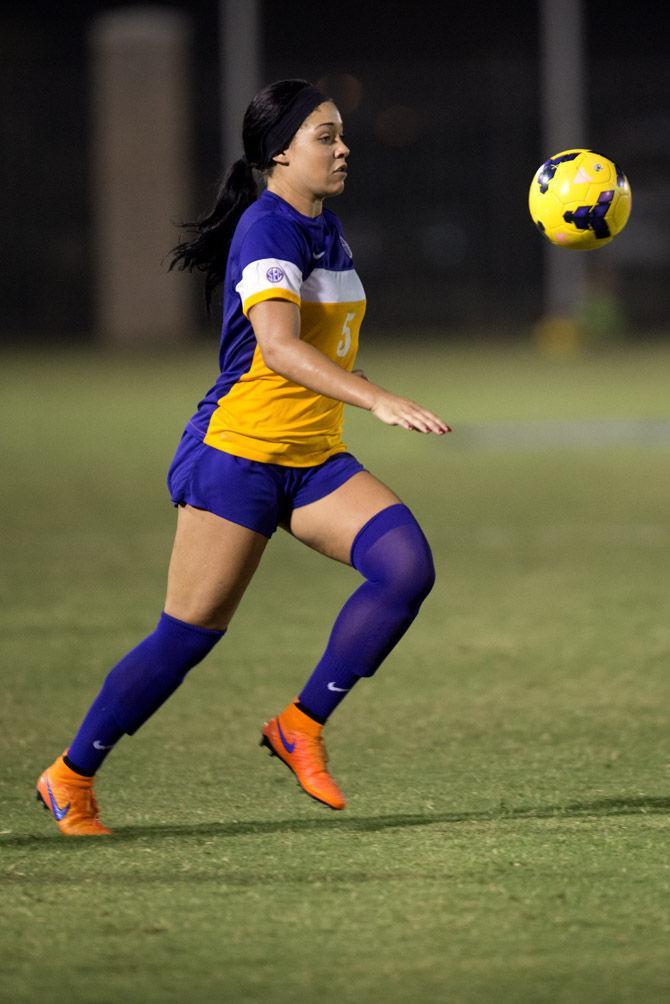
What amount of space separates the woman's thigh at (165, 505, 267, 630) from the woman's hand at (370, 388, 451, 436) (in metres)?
0.63

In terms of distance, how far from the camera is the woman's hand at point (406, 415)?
4.65 meters

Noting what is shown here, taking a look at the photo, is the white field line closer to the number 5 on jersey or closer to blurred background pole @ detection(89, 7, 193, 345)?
the number 5 on jersey

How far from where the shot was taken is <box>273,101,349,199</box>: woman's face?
5.18 meters

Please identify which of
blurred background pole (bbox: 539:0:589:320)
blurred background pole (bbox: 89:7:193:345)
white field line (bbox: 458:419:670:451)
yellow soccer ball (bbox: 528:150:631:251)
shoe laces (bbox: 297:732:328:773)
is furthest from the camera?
blurred background pole (bbox: 89:7:193:345)

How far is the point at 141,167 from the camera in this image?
30406 millimetres

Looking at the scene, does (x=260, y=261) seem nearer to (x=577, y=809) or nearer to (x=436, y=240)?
(x=577, y=809)

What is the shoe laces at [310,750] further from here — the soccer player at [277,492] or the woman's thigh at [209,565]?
the woman's thigh at [209,565]

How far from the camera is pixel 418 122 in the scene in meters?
32.4

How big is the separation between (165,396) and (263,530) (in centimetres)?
1585

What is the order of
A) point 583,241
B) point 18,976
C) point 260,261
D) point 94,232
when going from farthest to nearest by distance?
1. point 94,232
2. point 583,241
3. point 260,261
4. point 18,976

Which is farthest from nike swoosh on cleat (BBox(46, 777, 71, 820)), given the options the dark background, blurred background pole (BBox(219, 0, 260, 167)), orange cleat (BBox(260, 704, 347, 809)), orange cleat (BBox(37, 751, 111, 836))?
blurred background pole (BBox(219, 0, 260, 167))

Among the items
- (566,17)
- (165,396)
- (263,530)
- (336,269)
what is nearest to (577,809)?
(263,530)

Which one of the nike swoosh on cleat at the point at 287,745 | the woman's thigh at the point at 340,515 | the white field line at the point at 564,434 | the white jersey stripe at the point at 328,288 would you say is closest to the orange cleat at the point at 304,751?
the nike swoosh on cleat at the point at 287,745

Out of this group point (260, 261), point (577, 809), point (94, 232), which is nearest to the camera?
point (260, 261)
